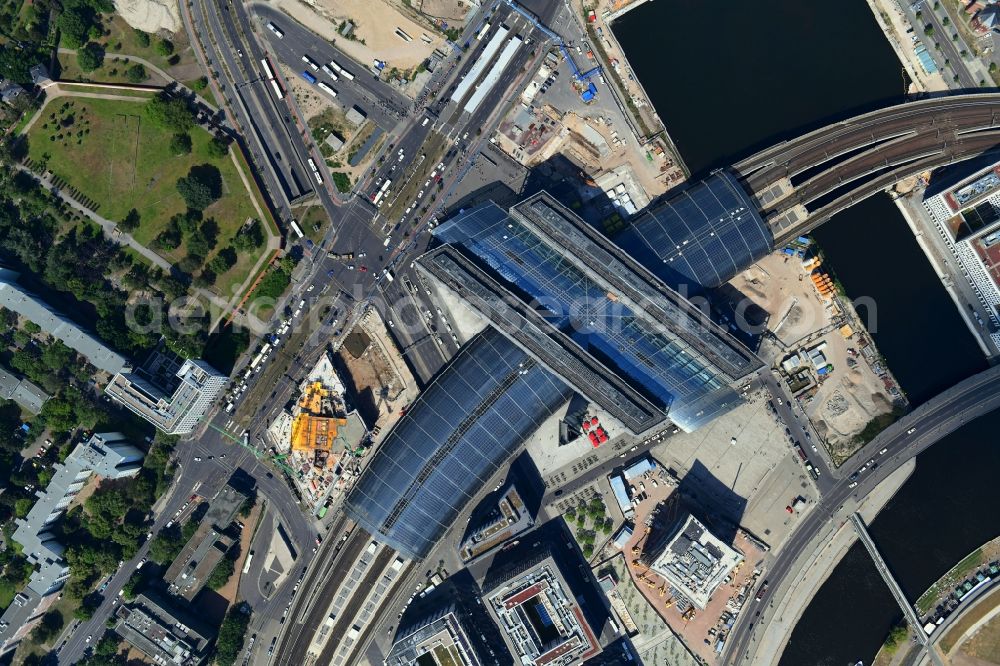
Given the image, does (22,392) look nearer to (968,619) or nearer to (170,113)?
(170,113)

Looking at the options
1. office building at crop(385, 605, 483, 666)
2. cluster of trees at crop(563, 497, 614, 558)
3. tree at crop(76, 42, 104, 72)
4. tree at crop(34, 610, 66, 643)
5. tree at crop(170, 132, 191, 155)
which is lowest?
tree at crop(34, 610, 66, 643)

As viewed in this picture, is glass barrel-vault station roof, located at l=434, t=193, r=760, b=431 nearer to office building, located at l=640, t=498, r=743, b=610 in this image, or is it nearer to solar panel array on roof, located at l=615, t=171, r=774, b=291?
solar panel array on roof, located at l=615, t=171, r=774, b=291

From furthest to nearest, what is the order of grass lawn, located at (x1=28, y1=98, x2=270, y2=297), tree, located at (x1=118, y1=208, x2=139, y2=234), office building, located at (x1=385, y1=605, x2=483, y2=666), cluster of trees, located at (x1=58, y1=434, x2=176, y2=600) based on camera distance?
1. grass lawn, located at (x1=28, y1=98, x2=270, y2=297)
2. tree, located at (x1=118, y1=208, x2=139, y2=234)
3. cluster of trees, located at (x1=58, y1=434, x2=176, y2=600)
4. office building, located at (x1=385, y1=605, x2=483, y2=666)

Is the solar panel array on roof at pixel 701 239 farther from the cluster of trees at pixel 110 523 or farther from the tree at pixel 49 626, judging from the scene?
the tree at pixel 49 626

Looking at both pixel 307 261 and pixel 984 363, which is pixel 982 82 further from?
pixel 307 261

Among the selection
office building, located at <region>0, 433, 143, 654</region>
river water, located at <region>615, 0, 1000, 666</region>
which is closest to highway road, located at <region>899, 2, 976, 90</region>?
river water, located at <region>615, 0, 1000, 666</region>

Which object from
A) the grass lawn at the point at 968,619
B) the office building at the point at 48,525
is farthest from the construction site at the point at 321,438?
the grass lawn at the point at 968,619

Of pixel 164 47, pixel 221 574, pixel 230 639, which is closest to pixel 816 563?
pixel 230 639
